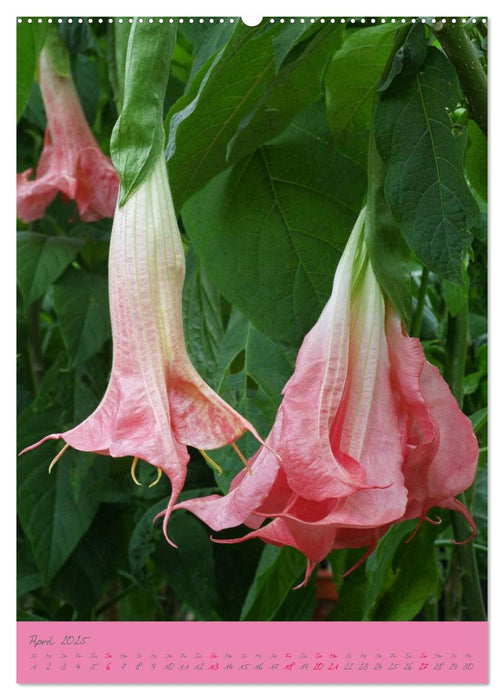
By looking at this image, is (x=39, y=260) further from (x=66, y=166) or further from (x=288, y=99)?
(x=288, y=99)

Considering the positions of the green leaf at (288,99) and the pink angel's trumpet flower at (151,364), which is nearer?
the pink angel's trumpet flower at (151,364)

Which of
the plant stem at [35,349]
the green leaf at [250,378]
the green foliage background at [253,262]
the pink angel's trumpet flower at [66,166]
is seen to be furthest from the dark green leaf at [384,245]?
the plant stem at [35,349]

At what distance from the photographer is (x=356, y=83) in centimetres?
39

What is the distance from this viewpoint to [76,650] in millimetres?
412

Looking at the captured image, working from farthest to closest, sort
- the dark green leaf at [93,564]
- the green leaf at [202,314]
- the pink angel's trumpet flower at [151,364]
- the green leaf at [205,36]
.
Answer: the dark green leaf at [93,564]
the green leaf at [202,314]
the green leaf at [205,36]
the pink angel's trumpet flower at [151,364]

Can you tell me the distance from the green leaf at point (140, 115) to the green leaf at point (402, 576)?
8.7 inches

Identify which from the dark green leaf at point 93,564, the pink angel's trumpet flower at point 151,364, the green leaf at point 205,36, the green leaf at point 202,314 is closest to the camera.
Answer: the pink angel's trumpet flower at point 151,364

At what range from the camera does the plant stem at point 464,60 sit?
323 millimetres

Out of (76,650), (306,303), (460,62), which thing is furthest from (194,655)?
Answer: (460,62)

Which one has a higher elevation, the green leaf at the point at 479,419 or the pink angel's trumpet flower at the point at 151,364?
the pink angel's trumpet flower at the point at 151,364

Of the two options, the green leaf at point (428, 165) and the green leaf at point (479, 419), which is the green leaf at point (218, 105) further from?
the green leaf at point (479, 419)

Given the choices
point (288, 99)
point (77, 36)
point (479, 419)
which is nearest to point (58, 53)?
point (77, 36)

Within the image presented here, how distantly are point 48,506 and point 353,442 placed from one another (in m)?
0.32

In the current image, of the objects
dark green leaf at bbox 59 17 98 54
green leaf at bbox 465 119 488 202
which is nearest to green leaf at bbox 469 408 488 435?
green leaf at bbox 465 119 488 202
